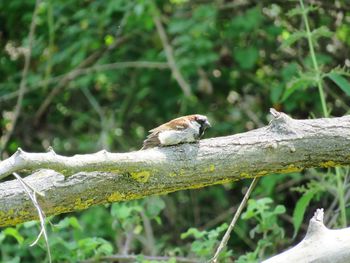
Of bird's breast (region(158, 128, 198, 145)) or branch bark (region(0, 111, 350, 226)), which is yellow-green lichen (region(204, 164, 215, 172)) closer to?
branch bark (region(0, 111, 350, 226))

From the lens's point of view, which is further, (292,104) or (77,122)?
(77,122)

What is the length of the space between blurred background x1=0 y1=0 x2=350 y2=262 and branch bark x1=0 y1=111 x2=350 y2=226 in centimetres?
199

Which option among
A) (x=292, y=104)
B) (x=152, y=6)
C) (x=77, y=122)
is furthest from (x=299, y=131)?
(x=77, y=122)

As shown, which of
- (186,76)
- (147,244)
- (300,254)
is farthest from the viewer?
(186,76)

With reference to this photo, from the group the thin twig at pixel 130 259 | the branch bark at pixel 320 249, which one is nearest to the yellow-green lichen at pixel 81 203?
the branch bark at pixel 320 249

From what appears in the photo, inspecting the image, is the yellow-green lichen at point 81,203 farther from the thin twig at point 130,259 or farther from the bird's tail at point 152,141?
the thin twig at point 130,259

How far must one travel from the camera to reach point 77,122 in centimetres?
597

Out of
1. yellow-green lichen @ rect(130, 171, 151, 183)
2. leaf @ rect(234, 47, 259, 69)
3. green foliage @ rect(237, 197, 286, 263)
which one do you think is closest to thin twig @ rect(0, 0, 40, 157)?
leaf @ rect(234, 47, 259, 69)

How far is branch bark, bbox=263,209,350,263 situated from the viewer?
7.46 feet

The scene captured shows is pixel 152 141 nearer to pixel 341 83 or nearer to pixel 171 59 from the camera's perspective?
pixel 341 83

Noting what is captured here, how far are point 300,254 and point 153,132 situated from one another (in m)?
0.65

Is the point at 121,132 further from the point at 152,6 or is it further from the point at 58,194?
the point at 58,194

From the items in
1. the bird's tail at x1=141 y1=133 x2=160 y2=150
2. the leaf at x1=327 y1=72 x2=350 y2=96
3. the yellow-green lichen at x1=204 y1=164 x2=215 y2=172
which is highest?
the leaf at x1=327 y1=72 x2=350 y2=96

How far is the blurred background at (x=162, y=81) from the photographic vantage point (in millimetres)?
5062
